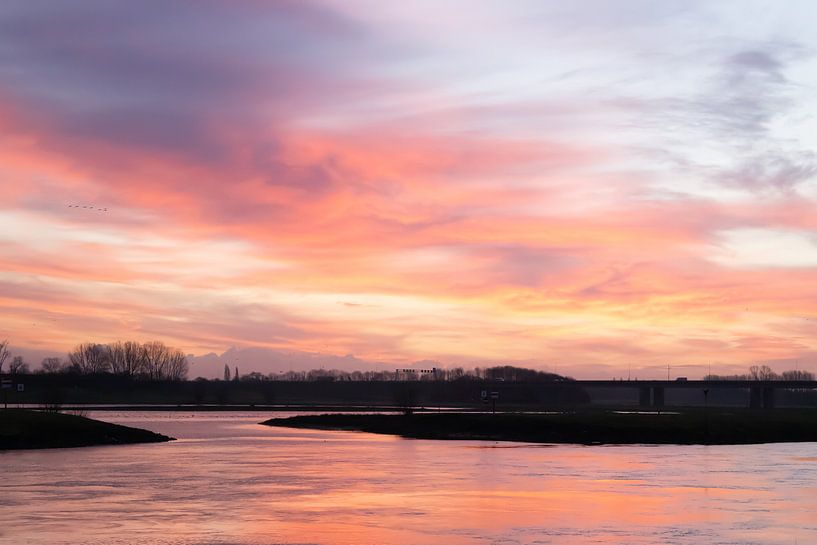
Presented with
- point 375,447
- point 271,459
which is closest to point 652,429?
point 375,447

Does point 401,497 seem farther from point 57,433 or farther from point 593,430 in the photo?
A: point 593,430

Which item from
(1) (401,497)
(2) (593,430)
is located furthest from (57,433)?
(2) (593,430)

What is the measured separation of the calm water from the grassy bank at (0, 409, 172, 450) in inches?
175

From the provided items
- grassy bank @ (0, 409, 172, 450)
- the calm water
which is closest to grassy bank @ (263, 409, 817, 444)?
the calm water

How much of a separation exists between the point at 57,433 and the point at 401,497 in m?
43.7

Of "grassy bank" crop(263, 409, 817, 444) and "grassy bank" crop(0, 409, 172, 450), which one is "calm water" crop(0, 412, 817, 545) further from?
"grassy bank" crop(263, 409, 817, 444)

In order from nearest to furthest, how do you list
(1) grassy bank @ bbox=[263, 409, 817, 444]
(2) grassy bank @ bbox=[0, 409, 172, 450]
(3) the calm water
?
(3) the calm water < (2) grassy bank @ bbox=[0, 409, 172, 450] < (1) grassy bank @ bbox=[263, 409, 817, 444]

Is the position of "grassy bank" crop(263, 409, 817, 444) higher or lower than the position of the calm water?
higher

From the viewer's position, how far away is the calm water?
35000 mm

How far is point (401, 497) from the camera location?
45.2 m

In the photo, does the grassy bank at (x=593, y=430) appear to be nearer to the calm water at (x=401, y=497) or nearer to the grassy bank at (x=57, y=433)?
the calm water at (x=401, y=497)

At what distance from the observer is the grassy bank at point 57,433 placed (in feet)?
253

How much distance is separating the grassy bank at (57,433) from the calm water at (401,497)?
444cm

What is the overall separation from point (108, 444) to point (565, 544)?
183 feet
